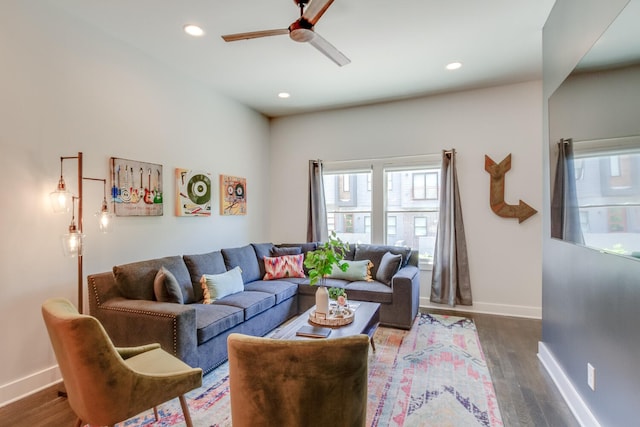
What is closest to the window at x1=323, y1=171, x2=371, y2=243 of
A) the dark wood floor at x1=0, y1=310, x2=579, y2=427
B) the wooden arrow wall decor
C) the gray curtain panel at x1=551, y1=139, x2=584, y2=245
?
the wooden arrow wall decor

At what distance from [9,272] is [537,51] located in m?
5.07

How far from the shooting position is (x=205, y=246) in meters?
4.16

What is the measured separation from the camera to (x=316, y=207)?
5.17 metres

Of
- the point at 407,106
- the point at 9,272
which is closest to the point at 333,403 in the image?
the point at 9,272

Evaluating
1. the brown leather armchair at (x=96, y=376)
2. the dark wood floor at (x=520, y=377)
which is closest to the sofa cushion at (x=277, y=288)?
the brown leather armchair at (x=96, y=376)

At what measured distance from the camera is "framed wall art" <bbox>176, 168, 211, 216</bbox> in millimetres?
3764

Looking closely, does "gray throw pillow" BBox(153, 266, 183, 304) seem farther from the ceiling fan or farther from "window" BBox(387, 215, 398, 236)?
"window" BBox(387, 215, 398, 236)

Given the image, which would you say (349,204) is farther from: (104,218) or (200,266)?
(104,218)

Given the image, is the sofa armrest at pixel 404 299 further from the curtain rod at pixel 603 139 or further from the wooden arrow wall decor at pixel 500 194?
the curtain rod at pixel 603 139

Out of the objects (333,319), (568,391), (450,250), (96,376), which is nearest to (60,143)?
(96,376)

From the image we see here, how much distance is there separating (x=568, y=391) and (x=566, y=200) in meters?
1.35

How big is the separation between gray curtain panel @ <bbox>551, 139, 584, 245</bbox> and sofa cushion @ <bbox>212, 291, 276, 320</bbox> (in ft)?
8.79

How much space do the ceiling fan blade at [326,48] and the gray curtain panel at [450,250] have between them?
2.36 m

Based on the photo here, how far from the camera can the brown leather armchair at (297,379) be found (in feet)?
3.87
